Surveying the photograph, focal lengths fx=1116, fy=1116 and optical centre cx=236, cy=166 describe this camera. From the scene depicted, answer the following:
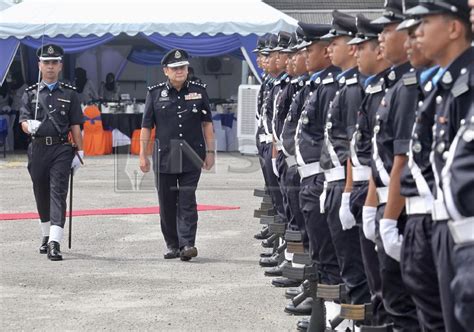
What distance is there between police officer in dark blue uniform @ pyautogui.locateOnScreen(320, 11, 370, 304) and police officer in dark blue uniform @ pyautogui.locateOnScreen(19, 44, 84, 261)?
467cm

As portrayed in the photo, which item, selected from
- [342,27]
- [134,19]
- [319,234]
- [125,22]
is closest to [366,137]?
[342,27]

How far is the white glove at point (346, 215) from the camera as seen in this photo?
5.94 m

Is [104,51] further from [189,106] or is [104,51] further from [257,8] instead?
[189,106]

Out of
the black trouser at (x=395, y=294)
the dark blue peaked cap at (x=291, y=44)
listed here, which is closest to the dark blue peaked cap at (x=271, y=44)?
the dark blue peaked cap at (x=291, y=44)

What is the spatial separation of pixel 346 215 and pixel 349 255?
0.40m

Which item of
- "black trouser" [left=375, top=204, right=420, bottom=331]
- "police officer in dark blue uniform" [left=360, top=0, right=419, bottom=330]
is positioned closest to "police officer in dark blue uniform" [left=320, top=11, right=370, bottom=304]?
"police officer in dark blue uniform" [left=360, top=0, right=419, bottom=330]

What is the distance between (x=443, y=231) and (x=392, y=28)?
5.01 ft

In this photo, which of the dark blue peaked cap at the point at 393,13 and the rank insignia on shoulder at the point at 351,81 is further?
the rank insignia on shoulder at the point at 351,81

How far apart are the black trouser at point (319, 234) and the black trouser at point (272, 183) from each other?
3.63 meters

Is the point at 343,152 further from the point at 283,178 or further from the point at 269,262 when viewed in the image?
the point at 269,262

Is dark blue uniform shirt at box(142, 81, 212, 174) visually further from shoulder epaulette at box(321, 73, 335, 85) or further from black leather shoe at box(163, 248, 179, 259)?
shoulder epaulette at box(321, 73, 335, 85)

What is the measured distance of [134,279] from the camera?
956 centimetres

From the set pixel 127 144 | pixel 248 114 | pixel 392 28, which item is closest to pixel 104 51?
pixel 127 144

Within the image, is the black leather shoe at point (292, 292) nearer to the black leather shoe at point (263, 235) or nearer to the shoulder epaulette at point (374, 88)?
the shoulder epaulette at point (374, 88)
